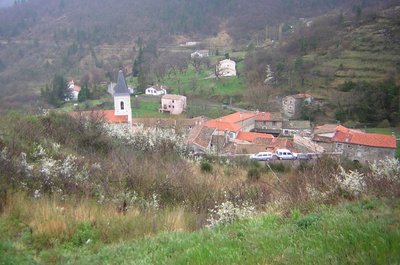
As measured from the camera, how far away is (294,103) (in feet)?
132

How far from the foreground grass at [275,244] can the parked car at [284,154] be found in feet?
63.1

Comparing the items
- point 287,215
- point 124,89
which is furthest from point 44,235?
point 124,89

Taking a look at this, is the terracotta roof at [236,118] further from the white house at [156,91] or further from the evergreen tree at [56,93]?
the evergreen tree at [56,93]

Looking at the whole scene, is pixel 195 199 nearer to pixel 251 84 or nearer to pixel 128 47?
pixel 251 84

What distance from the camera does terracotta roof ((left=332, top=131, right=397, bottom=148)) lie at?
25547 millimetres

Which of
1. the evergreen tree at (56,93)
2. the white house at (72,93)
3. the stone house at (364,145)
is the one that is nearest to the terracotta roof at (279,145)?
the stone house at (364,145)

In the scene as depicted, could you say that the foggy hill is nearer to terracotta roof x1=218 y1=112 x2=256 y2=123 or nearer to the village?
terracotta roof x1=218 y1=112 x2=256 y2=123

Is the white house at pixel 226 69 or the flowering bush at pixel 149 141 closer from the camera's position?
the flowering bush at pixel 149 141

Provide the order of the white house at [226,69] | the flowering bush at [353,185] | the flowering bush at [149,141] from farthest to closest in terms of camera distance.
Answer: the white house at [226,69], the flowering bush at [149,141], the flowering bush at [353,185]

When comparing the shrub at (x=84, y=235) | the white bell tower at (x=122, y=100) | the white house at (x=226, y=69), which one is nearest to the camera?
the shrub at (x=84, y=235)

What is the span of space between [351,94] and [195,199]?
32.3 meters

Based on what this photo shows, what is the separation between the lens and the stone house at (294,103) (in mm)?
39812

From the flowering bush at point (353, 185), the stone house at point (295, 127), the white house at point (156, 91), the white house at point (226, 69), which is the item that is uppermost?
the white house at point (226, 69)

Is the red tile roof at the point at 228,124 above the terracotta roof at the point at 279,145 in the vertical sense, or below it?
above
